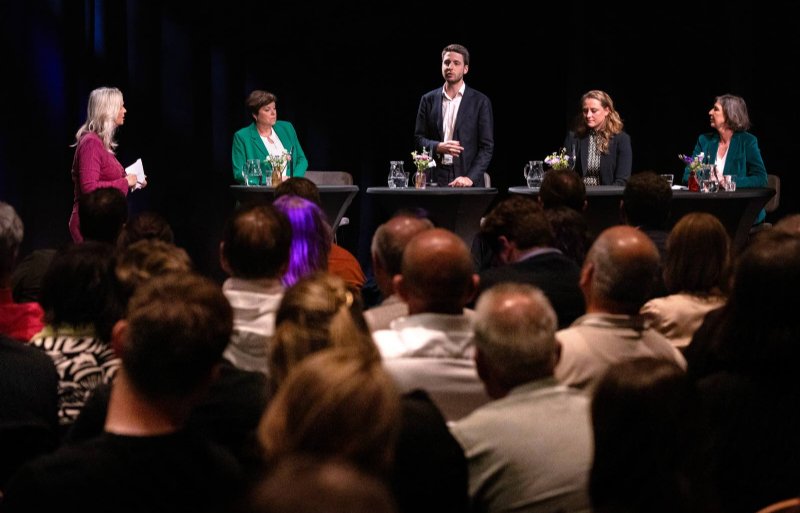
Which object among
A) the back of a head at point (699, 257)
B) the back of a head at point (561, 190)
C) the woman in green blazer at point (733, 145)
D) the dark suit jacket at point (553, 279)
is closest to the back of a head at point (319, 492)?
the back of a head at point (699, 257)

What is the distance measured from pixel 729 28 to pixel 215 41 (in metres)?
3.87

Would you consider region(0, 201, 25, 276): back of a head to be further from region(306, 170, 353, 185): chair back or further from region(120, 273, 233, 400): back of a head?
region(306, 170, 353, 185): chair back

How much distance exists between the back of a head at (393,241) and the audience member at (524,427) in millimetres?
1162

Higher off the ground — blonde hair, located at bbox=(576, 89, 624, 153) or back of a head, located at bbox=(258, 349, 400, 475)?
blonde hair, located at bbox=(576, 89, 624, 153)

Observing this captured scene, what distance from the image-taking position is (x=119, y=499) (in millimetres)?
1690

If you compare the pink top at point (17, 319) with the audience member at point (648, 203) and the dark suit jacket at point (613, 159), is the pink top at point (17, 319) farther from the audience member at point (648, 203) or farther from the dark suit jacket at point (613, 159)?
the dark suit jacket at point (613, 159)

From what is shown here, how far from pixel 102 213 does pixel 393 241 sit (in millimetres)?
1323

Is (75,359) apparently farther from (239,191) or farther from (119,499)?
(239,191)

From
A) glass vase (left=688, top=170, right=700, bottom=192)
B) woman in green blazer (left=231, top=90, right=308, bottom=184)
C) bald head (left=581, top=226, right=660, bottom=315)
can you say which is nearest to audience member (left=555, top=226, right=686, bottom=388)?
bald head (left=581, top=226, right=660, bottom=315)

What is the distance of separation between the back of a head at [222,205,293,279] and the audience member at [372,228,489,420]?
0.47 m

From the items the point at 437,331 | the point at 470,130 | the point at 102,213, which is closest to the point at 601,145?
the point at 470,130

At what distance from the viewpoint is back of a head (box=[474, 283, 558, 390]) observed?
2.19 meters

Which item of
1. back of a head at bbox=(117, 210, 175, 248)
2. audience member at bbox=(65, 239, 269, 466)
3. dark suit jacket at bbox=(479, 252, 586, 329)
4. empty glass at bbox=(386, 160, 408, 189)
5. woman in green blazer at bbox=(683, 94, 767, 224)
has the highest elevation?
woman in green blazer at bbox=(683, 94, 767, 224)

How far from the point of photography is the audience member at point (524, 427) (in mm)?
2072
